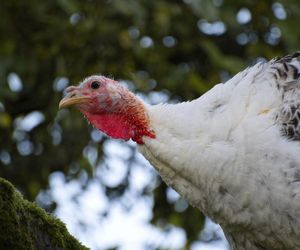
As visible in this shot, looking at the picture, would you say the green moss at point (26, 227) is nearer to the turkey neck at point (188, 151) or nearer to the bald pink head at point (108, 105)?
the turkey neck at point (188, 151)

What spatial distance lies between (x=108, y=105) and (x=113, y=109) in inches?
1.6

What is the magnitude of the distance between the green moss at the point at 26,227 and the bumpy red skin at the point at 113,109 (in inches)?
46.4

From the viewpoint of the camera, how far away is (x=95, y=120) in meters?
6.57

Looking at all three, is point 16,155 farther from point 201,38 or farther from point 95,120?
point 95,120

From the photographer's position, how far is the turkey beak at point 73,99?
21.5ft

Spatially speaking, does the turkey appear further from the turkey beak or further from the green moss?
the green moss

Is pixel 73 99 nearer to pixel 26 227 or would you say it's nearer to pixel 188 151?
pixel 188 151

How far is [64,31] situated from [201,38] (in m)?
1.44

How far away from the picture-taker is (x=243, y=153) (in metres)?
5.88

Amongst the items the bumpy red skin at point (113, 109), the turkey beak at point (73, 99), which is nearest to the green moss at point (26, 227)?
the bumpy red skin at point (113, 109)

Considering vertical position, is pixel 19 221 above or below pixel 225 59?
below

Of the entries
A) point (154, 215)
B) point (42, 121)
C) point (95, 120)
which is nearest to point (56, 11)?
point (42, 121)

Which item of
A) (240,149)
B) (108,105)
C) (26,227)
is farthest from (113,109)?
(26,227)

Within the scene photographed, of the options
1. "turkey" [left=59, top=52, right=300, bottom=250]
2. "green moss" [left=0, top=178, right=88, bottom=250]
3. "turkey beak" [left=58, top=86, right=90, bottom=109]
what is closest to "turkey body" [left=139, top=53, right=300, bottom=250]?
"turkey" [left=59, top=52, right=300, bottom=250]
